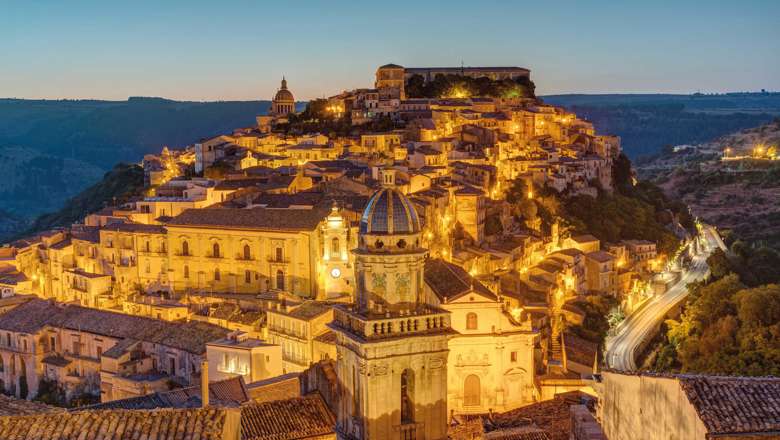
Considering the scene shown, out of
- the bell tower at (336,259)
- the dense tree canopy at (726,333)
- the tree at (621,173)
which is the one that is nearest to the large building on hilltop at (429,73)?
the tree at (621,173)

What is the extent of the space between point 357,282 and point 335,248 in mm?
19689

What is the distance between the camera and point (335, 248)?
40250 millimetres

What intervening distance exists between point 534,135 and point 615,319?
Result: 33.4 m

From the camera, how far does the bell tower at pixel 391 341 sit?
64.0 feet

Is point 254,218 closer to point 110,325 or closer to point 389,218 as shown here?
point 110,325

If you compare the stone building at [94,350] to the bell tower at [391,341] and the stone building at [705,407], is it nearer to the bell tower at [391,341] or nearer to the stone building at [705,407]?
the bell tower at [391,341]

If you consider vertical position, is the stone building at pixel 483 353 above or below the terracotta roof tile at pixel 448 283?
below

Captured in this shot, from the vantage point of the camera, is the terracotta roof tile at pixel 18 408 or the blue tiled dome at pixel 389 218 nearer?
the terracotta roof tile at pixel 18 408

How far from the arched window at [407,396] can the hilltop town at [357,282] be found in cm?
4

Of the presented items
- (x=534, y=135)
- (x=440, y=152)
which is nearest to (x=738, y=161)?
(x=534, y=135)

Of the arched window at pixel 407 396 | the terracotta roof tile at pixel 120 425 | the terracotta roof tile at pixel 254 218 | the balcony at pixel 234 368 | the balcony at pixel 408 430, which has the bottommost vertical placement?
the balcony at pixel 234 368

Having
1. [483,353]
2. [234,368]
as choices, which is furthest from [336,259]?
[483,353]

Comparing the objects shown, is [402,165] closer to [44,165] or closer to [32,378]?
[32,378]

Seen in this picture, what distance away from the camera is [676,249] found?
74375 millimetres
